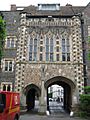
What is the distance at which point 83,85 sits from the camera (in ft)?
75.7

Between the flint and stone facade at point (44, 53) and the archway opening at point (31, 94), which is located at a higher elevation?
the flint and stone facade at point (44, 53)

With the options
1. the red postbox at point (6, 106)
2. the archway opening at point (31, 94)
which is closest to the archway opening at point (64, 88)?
the archway opening at point (31, 94)

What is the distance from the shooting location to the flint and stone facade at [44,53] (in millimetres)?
23219

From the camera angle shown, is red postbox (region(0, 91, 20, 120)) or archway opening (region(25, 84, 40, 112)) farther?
archway opening (region(25, 84, 40, 112))

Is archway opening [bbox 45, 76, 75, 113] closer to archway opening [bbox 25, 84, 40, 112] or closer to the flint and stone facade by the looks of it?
the flint and stone facade

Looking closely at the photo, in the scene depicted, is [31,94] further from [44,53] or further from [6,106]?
[6,106]

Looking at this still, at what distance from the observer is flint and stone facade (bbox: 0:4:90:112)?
2322 cm

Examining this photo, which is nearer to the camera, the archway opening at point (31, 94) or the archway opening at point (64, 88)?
the archway opening at point (31, 94)

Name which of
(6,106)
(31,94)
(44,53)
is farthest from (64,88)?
(6,106)

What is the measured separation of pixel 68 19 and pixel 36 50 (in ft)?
19.3

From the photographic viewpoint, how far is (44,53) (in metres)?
24.4

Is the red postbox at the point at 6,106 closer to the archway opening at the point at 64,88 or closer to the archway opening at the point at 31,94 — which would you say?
the archway opening at the point at 31,94

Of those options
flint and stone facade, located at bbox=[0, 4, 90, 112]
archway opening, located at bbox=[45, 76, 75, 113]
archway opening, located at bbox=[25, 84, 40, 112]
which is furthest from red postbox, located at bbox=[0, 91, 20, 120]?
archway opening, located at bbox=[45, 76, 75, 113]

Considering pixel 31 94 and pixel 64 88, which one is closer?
pixel 31 94
